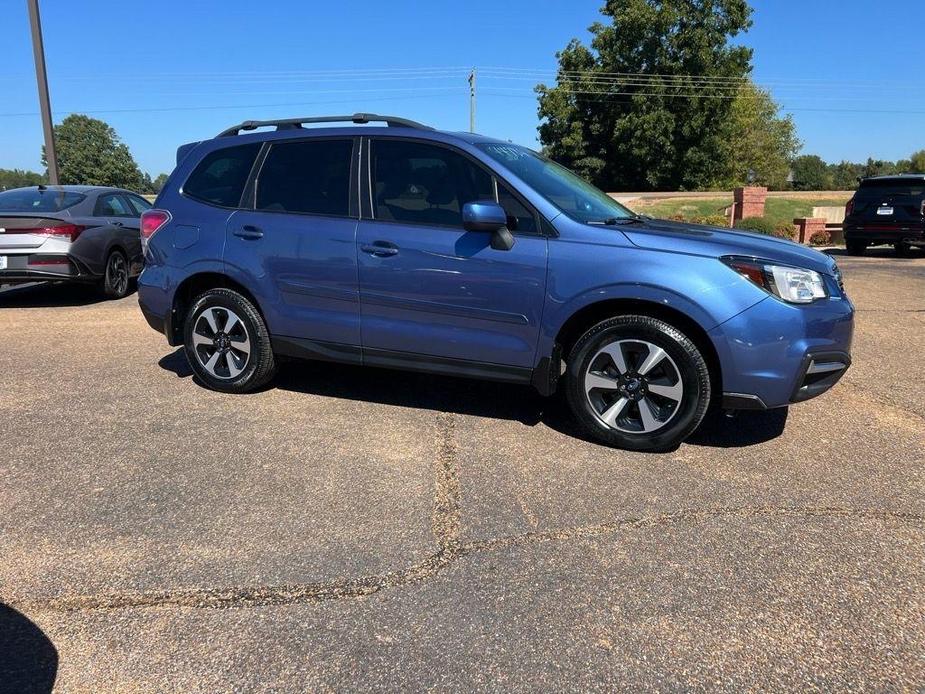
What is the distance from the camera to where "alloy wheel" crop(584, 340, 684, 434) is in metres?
3.80

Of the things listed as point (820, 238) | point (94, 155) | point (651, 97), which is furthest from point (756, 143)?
point (94, 155)

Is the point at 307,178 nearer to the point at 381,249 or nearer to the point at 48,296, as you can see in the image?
the point at 381,249

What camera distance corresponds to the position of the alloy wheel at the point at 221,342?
492 cm

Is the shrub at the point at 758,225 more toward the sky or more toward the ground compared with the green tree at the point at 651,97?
more toward the ground

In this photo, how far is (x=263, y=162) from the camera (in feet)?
15.8

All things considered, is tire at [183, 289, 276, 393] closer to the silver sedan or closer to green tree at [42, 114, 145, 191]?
the silver sedan

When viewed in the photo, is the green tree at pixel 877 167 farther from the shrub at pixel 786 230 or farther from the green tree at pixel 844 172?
the shrub at pixel 786 230

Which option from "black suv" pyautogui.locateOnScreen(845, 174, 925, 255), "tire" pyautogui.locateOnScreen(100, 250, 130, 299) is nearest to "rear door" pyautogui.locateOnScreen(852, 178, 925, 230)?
"black suv" pyautogui.locateOnScreen(845, 174, 925, 255)

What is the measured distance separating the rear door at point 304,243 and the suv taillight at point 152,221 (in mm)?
650

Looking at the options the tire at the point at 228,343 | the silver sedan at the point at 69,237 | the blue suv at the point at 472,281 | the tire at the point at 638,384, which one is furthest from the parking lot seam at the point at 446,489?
the silver sedan at the point at 69,237

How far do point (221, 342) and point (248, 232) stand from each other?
854 mm

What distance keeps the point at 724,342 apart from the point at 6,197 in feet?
29.7

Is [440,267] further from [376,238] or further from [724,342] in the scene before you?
[724,342]

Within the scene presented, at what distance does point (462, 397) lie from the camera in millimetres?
5031
